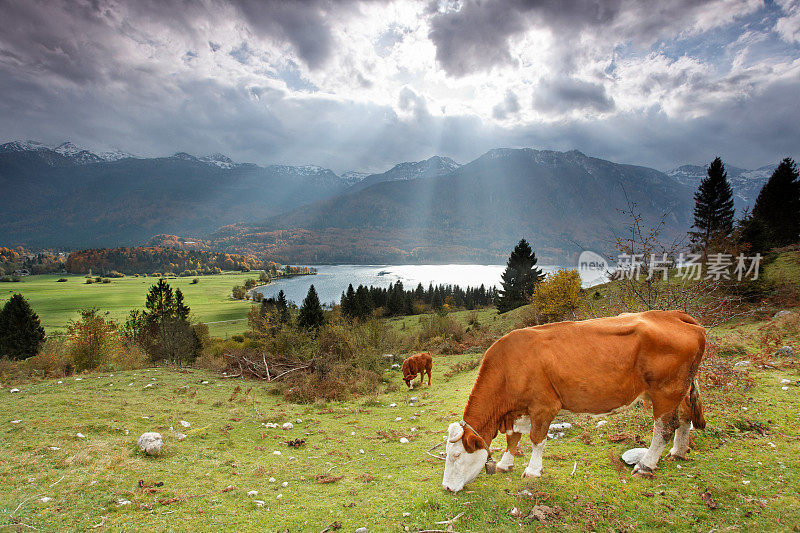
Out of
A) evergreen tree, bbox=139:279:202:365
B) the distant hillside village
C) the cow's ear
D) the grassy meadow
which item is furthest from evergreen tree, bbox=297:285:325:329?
the distant hillside village

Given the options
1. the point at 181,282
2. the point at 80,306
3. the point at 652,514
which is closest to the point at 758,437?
the point at 652,514

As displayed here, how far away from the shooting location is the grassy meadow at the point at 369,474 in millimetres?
4074

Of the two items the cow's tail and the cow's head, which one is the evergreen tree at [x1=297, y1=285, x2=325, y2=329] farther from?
the cow's tail

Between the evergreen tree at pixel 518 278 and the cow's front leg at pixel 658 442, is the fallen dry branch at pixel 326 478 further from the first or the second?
the evergreen tree at pixel 518 278

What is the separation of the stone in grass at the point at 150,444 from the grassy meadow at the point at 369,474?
0.53 ft

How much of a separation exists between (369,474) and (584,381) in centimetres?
402

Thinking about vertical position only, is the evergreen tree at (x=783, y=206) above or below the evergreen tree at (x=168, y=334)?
above

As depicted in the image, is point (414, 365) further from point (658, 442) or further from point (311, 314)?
point (311, 314)

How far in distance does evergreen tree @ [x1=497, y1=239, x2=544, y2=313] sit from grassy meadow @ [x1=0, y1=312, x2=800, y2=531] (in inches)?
1565

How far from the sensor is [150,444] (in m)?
6.33

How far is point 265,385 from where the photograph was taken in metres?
14.3

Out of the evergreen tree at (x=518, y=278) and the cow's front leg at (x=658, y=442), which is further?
the evergreen tree at (x=518, y=278)

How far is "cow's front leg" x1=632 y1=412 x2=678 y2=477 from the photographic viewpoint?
15.6ft

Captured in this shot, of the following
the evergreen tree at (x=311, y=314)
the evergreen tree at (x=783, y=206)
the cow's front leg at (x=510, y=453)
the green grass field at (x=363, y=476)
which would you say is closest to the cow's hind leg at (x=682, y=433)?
the green grass field at (x=363, y=476)
